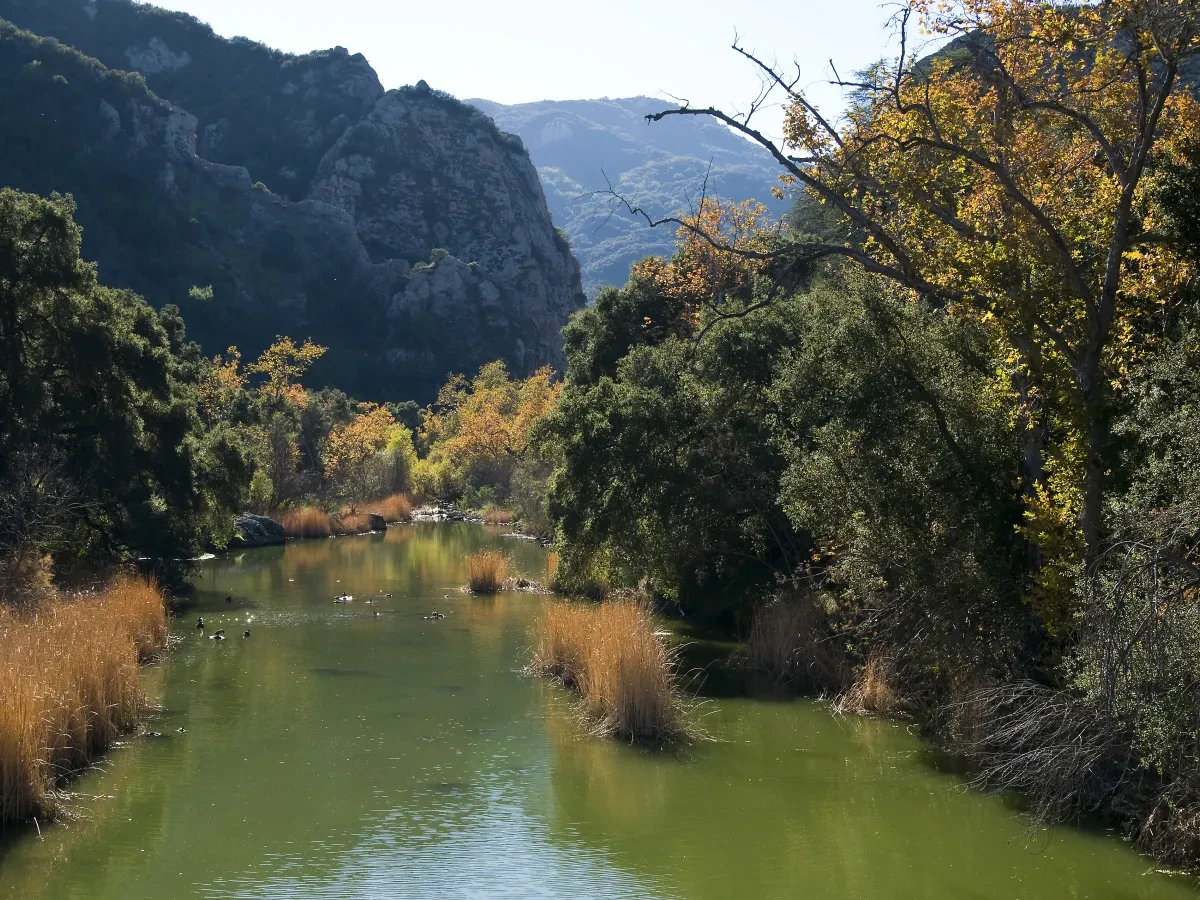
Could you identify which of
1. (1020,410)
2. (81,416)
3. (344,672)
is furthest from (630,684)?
(81,416)

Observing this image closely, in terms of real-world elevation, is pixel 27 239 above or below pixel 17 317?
above

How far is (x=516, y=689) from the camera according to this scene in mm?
18594

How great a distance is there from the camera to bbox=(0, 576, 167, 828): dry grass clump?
11.2 metres

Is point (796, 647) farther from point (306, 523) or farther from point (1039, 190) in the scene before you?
point (306, 523)

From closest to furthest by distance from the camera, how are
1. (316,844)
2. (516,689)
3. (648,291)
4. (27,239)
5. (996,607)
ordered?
(316,844), (996,607), (516,689), (27,239), (648,291)

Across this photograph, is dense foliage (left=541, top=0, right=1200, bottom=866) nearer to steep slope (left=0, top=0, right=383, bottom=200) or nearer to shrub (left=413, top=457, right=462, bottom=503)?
shrub (left=413, top=457, right=462, bottom=503)

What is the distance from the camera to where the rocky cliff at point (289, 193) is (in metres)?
85.8

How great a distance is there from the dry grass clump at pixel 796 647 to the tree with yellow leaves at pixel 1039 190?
5.37 metres

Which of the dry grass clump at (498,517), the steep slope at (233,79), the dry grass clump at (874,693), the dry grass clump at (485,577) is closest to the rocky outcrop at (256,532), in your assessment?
the dry grass clump at (498,517)

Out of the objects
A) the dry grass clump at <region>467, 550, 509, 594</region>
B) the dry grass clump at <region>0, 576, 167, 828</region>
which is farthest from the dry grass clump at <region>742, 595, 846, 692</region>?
the dry grass clump at <region>467, 550, 509, 594</region>

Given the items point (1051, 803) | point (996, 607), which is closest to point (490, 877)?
point (1051, 803)

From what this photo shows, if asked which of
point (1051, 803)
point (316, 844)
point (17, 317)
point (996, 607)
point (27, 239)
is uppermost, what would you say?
point (27, 239)

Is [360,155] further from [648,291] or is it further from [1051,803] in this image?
[1051,803]

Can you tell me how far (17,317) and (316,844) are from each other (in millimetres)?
15727
